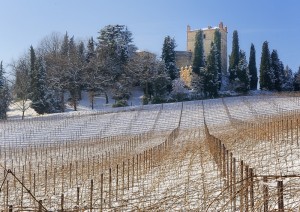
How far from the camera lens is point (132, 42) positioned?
50.7 metres

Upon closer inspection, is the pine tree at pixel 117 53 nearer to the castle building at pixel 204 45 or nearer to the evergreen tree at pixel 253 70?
the castle building at pixel 204 45

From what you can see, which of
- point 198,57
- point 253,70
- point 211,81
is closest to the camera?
point 211,81

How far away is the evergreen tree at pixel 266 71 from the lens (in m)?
44.7

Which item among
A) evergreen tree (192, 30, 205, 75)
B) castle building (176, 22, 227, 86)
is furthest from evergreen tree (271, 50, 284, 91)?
castle building (176, 22, 227, 86)

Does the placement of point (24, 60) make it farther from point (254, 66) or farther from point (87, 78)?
point (254, 66)

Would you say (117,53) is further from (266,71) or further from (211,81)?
(266,71)

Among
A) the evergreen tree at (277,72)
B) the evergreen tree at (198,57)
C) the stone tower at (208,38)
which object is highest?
the stone tower at (208,38)

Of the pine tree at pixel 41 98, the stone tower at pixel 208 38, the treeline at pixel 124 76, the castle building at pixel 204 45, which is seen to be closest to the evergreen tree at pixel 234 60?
the treeline at pixel 124 76

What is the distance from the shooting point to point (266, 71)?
4466cm

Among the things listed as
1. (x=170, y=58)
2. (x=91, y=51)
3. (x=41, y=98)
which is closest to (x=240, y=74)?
(x=170, y=58)

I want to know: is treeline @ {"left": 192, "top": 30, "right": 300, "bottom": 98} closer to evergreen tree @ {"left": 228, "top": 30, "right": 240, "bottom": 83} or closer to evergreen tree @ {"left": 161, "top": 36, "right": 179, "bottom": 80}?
evergreen tree @ {"left": 228, "top": 30, "right": 240, "bottom": 83}

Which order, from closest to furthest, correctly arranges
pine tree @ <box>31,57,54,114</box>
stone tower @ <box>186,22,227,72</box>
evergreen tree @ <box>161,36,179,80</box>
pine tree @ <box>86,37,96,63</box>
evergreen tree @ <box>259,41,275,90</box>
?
pine tree @ <box>31,57,54,114</box> < evergreen tree @ <box>259,41,275,90</box> < evergreen tree @ <box>161,36,179,80</box> < pine tree @ <box>86,37,96,63</box> < stone tower @ <box>186,22,227,72</box>

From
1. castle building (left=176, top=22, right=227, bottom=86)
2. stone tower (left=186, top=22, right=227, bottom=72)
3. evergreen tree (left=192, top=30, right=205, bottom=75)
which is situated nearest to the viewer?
evergreen tree (left=192, top=30, right=205, bottom=75)

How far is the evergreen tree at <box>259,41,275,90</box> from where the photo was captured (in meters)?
44.7
